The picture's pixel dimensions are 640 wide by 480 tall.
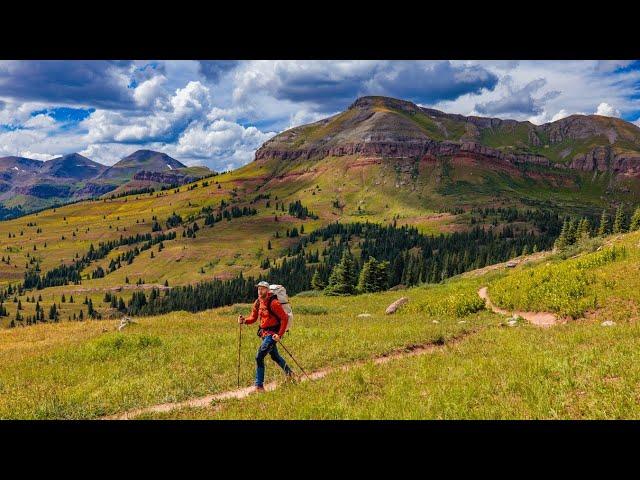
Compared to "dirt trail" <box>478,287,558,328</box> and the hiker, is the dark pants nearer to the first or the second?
the hiker

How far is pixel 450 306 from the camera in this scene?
103 ft

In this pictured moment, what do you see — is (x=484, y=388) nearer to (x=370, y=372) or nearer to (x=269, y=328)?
(x=370, y=372)

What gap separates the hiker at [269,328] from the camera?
13.9m

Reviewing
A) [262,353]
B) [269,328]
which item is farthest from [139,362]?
[269,328]

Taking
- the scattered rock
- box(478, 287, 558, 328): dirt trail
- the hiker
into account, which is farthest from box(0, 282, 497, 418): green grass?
the scattered rock

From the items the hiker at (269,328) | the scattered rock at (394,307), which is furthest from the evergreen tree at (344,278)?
the hiker at (269,328)

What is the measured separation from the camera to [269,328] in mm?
14195

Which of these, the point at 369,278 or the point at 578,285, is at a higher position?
the point at 578,285
